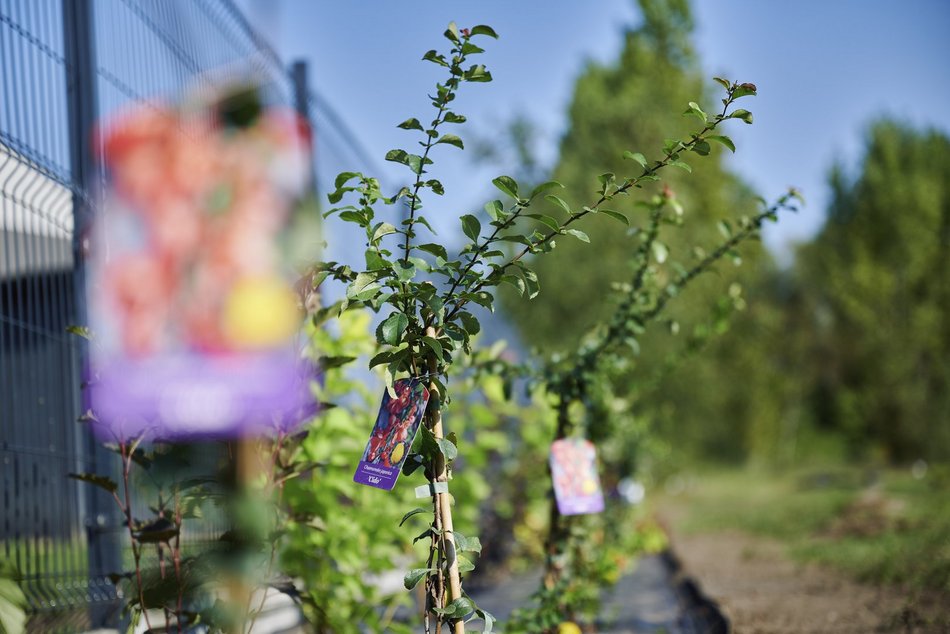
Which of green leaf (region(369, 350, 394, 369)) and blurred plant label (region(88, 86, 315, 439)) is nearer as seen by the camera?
green leaf (region(369, 350, 394, 369))

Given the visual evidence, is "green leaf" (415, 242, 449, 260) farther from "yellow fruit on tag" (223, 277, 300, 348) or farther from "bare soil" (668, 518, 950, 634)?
"bare soil" (668, 518, 950, 634)

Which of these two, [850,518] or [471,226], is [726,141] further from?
[850,518]

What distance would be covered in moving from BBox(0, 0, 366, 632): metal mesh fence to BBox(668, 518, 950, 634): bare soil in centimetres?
258

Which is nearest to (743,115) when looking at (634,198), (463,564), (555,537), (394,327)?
(394,327)

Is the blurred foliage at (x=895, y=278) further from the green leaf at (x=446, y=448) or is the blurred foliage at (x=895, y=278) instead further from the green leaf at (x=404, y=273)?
the green leaf at (x=404, y=273)

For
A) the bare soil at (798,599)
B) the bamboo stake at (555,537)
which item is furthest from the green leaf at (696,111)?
the bare soil at (798,599)

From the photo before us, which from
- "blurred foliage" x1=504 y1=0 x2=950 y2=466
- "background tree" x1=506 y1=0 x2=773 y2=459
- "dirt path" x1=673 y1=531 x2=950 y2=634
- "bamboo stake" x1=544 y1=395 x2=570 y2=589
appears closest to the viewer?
"bamboo stake" x1=544 y1=395 x2=570 y2=589

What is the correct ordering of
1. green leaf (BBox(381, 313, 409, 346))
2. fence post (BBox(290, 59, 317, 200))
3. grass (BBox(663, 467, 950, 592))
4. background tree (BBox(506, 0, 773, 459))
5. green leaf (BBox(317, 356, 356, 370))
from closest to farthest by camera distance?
1. green leaf (BBox(381, 313, 409, 346))
2. green leaf (BBox(317, 356, 356, 370))
3. fence post (BBox(290, 59, 317, 200))
4. grass (BBox(663, 467, 950, 592))
5. background tree (BBox(506, 0, 773, 459))

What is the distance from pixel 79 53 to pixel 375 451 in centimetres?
188

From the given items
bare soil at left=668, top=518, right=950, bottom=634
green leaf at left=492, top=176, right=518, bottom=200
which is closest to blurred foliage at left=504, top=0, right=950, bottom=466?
bare soil at left=668, top=518, right=950, bottom=634

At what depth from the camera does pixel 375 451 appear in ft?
6.57

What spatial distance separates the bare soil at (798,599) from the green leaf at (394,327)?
8.44ft

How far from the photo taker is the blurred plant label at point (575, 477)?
2.86 m

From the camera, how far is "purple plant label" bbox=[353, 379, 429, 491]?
→ 75.7 inches
